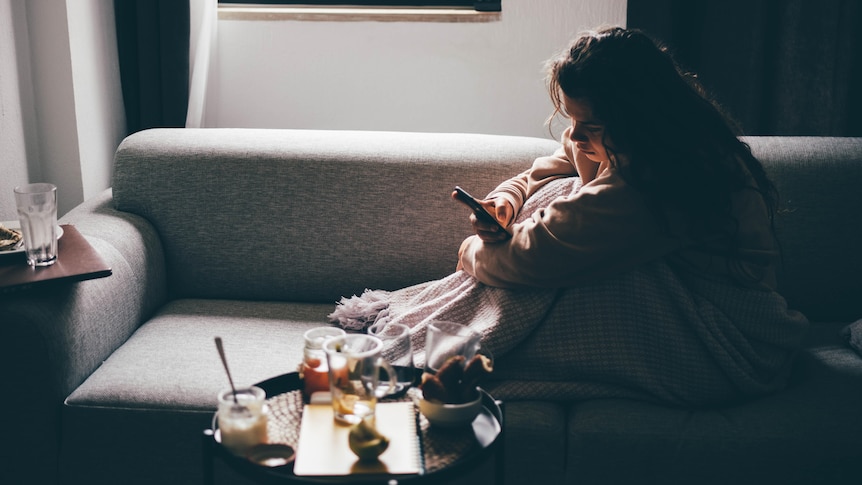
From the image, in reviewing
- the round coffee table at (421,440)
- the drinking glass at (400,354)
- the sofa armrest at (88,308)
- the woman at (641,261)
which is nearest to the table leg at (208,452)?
the round coffee table at (421,440)

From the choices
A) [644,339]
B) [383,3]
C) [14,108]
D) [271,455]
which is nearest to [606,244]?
[644,339]

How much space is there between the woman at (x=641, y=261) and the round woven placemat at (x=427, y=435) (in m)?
0.34

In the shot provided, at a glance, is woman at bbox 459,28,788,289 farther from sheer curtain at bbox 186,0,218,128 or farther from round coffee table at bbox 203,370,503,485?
sheer curtain at bbox 186,0,218,128

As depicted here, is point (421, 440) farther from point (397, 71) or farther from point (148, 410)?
point (397, 71)

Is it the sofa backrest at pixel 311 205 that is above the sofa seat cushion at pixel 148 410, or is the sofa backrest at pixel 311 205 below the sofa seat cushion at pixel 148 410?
above

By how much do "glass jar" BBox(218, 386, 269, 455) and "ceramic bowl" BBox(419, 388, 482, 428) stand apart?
0.25 metres

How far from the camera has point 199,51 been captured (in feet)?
8.20

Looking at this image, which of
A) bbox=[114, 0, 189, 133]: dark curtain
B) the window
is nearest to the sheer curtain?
bbox=[114, 0, 189, 133]: dark curtain

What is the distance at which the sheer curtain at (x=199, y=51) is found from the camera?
2486mm

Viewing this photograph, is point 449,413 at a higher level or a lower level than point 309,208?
lower

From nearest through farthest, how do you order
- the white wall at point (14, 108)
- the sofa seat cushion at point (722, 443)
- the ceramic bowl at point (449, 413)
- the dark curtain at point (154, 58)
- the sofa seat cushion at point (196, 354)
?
the ceramic bowl at point (449, 413) → the sofa seat cushion at point (722, 443) → the sofa seat cushion at point (196, 354) → the white wall at point (14, 108) → the dark curtain at point (154, 58)

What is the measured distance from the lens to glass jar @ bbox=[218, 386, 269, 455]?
119cm

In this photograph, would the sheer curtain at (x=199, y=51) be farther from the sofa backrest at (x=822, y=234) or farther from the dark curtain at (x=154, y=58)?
the sofa backrest at (x=822, y=234)

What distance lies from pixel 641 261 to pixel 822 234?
65cm
